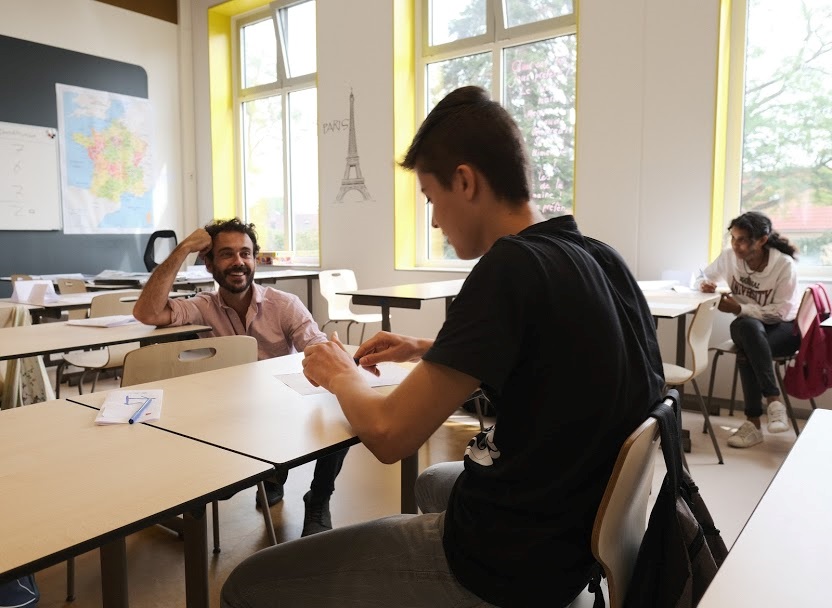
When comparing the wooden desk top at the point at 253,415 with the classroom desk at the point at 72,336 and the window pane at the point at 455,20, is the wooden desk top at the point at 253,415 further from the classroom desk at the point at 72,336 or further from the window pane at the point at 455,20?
the window pane at the point at 455,20

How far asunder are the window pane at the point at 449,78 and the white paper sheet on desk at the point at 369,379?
141 inches

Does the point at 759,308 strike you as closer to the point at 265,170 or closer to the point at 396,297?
the point at 396,297

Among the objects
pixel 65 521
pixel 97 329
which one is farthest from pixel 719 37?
pixel 65 521

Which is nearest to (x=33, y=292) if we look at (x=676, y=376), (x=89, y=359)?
(x=89, y=359)

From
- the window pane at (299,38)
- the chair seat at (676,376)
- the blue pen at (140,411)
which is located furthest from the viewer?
the window pane at (299,38)

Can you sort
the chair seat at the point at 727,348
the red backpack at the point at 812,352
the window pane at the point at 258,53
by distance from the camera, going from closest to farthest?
the red backpack at the point at 812,352
the chair seat at the point at 727,348
the window pane at the point at 258,53

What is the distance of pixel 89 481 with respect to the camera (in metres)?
1.03

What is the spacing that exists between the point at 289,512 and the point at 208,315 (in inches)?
33.1

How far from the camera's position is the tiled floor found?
201 cm

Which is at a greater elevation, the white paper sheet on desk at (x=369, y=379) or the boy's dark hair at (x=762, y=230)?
the boy's dark hair at (x=762, y=230)

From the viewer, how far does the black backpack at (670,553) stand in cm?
91

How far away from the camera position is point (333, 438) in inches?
48.9

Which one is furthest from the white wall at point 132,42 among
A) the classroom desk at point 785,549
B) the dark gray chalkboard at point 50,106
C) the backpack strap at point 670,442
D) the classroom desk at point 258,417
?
the classroom desk at point 785,549

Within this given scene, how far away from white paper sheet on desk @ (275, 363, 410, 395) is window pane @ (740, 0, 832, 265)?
331 cm
